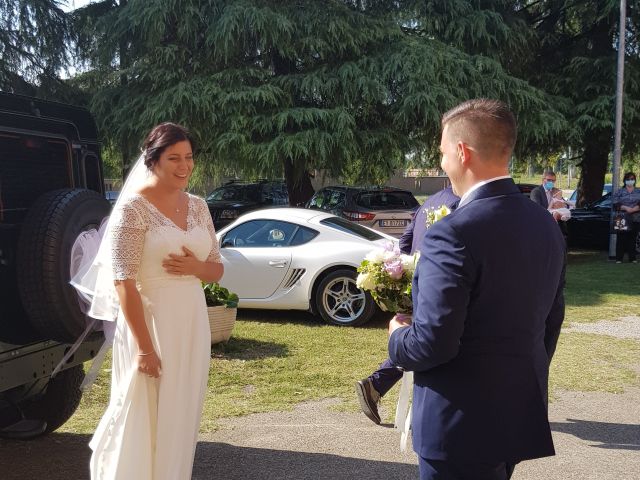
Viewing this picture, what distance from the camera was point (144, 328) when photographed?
3205 millimetres

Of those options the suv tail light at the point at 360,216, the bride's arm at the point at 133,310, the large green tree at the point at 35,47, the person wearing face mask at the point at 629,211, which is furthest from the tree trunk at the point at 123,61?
the bride's arm at the point at 133,310

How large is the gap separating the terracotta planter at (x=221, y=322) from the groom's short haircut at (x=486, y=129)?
17.5ft

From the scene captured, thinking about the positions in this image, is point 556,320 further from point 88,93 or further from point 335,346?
point 88,93

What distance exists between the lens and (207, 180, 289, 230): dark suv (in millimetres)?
18969

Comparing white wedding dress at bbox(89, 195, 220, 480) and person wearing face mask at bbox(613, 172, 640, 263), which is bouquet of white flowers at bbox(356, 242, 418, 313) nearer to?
white wedding dress at bbox(89, 195, 220, 480)

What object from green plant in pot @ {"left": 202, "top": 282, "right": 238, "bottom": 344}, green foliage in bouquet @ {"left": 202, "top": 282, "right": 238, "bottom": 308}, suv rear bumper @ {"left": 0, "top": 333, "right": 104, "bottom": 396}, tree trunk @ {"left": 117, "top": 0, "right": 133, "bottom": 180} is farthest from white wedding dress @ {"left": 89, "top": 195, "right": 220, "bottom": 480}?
tree trunk @ {"left": 117, "top": 0, "right": 133, "bottom": 180}

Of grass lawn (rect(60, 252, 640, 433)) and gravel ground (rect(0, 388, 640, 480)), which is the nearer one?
gravel ground (rect(0, 388, 640, 480))

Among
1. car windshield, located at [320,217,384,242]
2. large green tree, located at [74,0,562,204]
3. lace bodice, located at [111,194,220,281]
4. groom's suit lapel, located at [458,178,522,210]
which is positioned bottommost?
car windshield, located at [320,217,384,242]

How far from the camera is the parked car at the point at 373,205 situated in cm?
1398

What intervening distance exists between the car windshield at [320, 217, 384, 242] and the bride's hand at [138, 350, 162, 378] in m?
6.00

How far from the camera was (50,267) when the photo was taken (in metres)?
3.68

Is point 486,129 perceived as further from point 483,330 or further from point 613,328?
point 613,328

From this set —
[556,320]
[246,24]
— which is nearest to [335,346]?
[556,320]

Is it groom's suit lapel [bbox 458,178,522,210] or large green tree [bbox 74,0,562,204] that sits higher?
large green tree [bbox 74,0,562,204]
